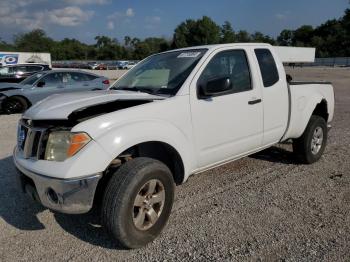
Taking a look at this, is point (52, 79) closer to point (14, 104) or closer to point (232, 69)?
point (14, 104)

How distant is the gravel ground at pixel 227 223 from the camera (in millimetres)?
3355

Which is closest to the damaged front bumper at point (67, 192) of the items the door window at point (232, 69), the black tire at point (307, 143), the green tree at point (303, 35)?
the door window at point (232, 69)

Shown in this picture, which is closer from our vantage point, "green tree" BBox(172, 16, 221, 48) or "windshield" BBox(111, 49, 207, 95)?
"windshield" BBox(111, 49, 207, 95)

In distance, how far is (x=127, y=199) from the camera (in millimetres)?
3158

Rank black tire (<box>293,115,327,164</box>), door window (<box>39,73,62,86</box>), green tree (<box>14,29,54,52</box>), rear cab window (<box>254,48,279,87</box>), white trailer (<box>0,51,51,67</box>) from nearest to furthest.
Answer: rear cab window (<box>254,48,279,87</box>) → black tire (<box>293,115,327,164</box>) → door window (<box>39,73,62,86</box>) → white trailer (<box>0,51,51,67</box>) → green tree (<box>14,29,54,52</box>)

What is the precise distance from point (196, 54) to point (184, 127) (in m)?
0.98

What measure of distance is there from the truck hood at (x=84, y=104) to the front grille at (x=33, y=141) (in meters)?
0.12

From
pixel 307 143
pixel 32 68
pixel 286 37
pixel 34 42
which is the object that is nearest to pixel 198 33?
pixel 286 37

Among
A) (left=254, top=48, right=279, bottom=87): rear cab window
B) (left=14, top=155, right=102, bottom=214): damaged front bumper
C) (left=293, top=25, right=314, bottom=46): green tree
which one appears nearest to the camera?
(left=14, top=155, right=102, bottom=214): damaged front bumper

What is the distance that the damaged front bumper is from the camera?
3.05m

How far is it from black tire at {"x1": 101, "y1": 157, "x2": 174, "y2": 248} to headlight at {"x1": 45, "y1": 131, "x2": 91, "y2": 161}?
1.32 feet

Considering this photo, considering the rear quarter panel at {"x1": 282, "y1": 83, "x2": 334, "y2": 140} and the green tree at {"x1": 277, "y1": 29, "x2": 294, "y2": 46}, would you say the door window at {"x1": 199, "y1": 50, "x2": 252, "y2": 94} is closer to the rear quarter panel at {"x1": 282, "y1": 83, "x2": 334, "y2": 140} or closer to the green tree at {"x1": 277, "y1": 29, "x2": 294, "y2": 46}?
the rear quarter panel at {"x1": 282, "y1": 83, "x2": 334, "y2": 140}

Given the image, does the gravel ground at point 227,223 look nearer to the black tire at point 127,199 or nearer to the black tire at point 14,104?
the black tire at point 127,199

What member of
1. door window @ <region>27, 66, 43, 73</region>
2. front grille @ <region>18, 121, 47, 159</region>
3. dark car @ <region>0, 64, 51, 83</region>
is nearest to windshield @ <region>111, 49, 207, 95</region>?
front grille @ <region>18, 121, 47, 159</region>
